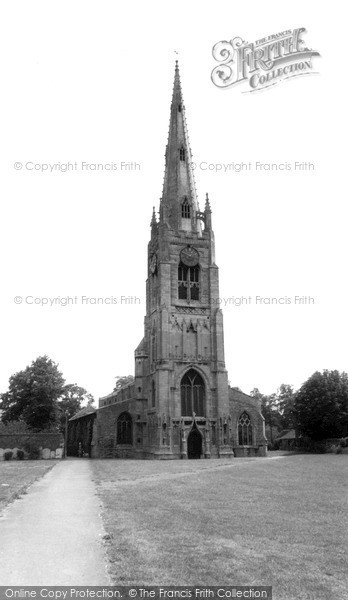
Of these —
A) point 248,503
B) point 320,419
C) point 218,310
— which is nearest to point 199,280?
point 218,310

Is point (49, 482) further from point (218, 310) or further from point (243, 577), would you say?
point (218, 310)

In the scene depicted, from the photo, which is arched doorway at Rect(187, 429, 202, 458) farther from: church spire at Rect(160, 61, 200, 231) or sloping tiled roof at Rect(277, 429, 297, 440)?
sloping tiled roof at Rect(277, 429, 297, 440)

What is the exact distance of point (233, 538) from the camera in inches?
433

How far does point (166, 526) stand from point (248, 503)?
4.89 metres

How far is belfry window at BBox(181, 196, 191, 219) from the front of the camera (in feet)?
209

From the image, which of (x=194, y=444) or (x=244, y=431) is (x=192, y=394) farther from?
(x=244, y=431)

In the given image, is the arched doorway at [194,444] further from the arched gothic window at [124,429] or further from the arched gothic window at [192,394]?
the arched gothic window at [124,429]

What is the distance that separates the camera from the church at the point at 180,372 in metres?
54.5

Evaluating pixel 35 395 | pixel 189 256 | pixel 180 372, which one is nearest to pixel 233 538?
pixel 180 372

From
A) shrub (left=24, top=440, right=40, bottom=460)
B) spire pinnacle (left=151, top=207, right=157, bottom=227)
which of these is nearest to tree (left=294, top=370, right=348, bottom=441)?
spire pinnacle (left=151, top=207, right=157, bottom=227)

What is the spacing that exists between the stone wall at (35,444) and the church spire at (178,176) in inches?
1071

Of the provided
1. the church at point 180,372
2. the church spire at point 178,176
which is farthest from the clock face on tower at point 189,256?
the church spire at point 178,176

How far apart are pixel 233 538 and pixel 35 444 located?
4314 centimetres

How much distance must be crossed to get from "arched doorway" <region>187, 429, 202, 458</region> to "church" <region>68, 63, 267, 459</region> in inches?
4.0
